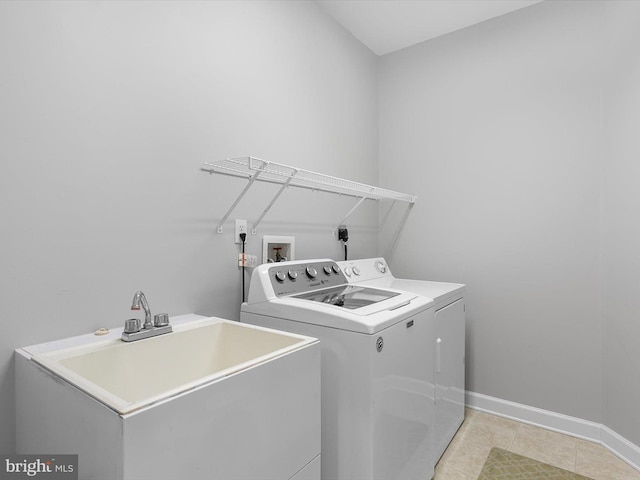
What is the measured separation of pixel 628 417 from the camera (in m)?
2.03

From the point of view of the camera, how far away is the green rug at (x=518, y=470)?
1879mm

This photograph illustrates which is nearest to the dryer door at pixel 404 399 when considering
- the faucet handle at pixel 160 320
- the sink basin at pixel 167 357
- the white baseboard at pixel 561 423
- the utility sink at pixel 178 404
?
the utility sink at pixel 178 404

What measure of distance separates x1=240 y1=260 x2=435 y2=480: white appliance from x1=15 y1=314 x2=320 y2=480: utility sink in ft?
0.74

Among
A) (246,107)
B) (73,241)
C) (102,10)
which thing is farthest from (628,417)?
(102,10)

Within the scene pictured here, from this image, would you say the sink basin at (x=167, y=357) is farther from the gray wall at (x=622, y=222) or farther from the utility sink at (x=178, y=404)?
the gray wall at (x=622, y=222)

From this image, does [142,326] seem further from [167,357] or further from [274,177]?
[274,177]

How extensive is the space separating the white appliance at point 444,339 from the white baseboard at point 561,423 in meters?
0.32

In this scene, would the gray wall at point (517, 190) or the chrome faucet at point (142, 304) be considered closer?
the chrome faucet at point (142, 304)

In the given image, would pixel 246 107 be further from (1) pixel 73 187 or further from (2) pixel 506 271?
(2) pixel 506 271

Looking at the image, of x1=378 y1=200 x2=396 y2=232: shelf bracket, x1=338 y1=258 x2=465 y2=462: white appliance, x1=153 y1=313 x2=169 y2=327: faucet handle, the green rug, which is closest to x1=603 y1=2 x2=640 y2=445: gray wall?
the green rug

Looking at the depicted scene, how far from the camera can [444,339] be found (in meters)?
2.07

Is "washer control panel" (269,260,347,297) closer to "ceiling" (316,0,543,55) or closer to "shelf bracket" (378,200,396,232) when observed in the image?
"shelf bracket" (378,200,396,232)

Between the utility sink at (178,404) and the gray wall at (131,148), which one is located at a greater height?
the gray wall at (131,148)

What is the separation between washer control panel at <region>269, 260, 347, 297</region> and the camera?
1.72 metres
